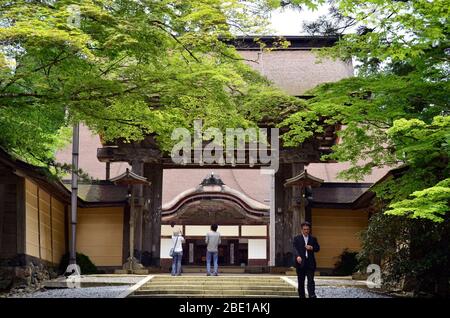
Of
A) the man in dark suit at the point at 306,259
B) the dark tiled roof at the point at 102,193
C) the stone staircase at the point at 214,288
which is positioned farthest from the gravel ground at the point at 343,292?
the dark tiled roof at the point at 102,193

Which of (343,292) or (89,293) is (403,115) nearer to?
(343,292)

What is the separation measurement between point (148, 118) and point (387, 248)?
5.57m

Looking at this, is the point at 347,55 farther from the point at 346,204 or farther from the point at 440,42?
the point at 346,204

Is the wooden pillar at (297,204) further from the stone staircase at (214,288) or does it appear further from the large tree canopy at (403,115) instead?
the large tree canopy at (403,115)

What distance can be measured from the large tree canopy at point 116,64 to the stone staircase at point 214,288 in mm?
3122

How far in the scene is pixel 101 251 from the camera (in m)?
19.4

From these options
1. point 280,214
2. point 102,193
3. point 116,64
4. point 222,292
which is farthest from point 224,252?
point 116,64

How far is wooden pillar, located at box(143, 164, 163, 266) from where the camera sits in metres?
Result: 18.8

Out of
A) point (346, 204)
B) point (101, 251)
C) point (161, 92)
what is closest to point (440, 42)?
point (161, 92)

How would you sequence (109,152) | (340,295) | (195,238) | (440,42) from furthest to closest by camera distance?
1. (195,238)
2. (109,152)
3. (340,295)
4. (440,42)

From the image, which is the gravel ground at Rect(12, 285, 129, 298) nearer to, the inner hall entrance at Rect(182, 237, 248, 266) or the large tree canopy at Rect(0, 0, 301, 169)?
the large tree canopy at Rect(0, 0, 301, 169)

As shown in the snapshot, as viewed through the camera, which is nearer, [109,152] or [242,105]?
[242,105]

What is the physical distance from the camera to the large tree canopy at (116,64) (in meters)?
8.20

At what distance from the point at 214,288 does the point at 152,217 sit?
6.72 metres
